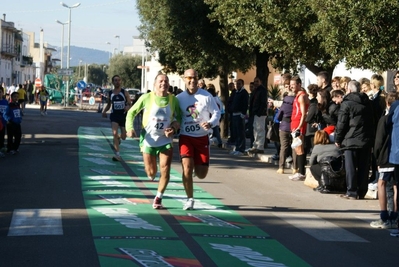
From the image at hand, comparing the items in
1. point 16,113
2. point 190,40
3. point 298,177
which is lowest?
point 298,177

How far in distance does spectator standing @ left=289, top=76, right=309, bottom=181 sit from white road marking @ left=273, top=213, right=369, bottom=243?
4.51 meters

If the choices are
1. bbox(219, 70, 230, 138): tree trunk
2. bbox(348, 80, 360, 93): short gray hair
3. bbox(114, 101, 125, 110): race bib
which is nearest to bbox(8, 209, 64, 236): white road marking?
bbox(348, 80, 360, 93): short gray hair

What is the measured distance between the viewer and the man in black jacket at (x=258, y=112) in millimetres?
20828

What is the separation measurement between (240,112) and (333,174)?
27.9 feet

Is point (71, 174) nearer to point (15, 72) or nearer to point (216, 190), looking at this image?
point (216, 190)

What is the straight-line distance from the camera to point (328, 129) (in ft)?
50.1

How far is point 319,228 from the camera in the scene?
1085 cm

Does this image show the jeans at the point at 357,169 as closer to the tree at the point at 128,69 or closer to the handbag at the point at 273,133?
the handbag at the point at 273,133

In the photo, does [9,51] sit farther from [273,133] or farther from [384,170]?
[384,170]

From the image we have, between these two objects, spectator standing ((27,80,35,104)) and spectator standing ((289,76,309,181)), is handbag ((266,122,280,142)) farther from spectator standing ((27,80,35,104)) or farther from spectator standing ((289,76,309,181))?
spectator standing ((27,80,35,104))

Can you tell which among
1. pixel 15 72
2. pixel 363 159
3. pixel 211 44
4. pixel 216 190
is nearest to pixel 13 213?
pixel 216 190

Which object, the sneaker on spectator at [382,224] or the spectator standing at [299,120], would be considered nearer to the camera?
the sneaker on spectator at [382,224]

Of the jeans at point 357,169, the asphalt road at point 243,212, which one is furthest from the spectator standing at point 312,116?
the jeans at point 357,169

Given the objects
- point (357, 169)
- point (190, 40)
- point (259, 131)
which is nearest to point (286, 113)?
point (357, 169)
